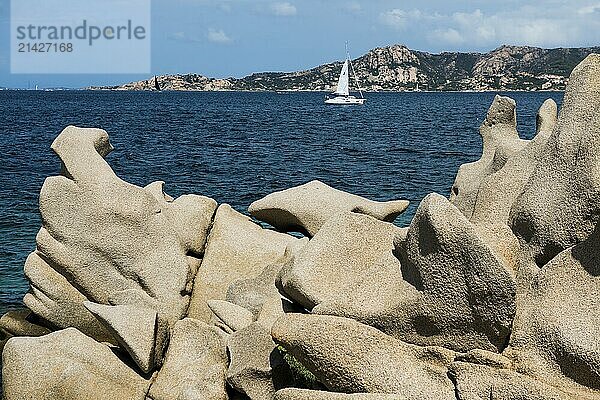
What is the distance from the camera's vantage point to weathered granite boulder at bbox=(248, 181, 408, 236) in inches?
569

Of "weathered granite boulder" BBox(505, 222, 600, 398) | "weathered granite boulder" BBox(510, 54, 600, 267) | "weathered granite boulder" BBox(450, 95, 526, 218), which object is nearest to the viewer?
"weathered granite boulder" BBox(505, 222, 600, 398)

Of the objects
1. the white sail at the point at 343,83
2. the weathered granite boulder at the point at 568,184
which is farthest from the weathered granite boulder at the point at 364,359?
the white sail at the point at 343,83

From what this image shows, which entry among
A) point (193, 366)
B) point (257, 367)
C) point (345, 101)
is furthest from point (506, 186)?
point (345, 101)

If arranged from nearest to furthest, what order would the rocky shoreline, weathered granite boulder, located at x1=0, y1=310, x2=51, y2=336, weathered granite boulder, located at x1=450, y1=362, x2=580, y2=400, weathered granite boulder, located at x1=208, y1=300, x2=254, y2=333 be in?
weathered granite boulder, located at x1=450, y1=362, x2=580, y2=400 < the rocky shoreline < weathered granite boulder, located at x1=208, y1=300, x2=254, y2=333 < weathered granite boulder, located at x1=0, y1=310, x2=51, y2=336

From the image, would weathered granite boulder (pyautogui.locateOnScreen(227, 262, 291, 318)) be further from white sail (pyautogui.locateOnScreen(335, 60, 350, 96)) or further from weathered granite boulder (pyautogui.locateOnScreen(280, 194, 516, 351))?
white sail (pyautogui.locateOnScreen(335, 60, 350, 96))

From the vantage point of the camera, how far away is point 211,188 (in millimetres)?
33281

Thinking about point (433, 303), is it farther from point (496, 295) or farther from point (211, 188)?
point (211, 188)

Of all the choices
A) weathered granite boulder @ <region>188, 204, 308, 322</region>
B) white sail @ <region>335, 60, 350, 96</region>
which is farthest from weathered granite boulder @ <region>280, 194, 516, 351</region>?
white sail @ <region>335, 60, 350, 96</region>

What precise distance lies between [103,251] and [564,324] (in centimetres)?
764

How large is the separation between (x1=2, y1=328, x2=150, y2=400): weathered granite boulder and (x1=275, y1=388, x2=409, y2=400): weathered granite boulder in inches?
102

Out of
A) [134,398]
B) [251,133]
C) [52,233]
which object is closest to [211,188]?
[52,233]

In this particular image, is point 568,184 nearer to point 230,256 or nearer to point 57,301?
point 230,256

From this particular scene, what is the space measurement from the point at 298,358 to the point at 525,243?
9.42 feet

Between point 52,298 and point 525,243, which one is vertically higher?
point 525,243
